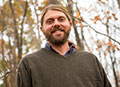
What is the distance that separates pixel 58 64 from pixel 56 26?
1.52ft

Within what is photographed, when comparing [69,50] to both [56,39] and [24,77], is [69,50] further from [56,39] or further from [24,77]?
[24,77]

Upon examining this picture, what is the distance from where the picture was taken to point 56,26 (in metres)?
2.21

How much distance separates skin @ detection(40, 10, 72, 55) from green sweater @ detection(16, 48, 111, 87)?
0.44ft

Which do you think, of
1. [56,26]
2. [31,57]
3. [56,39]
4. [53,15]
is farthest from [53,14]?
[31,57]

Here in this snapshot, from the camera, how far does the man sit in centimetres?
194

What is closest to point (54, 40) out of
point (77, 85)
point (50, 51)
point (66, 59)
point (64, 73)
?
point (50, 51)

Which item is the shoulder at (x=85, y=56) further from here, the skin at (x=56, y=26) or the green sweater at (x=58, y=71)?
the skin at (x=56, y=26)

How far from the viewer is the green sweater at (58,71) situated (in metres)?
1.93

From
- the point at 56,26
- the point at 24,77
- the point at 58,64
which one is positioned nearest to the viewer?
the point at 24,77

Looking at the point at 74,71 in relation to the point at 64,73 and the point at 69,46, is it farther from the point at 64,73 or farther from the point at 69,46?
the point at 69,46

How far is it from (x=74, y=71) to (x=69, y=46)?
1.58 feet

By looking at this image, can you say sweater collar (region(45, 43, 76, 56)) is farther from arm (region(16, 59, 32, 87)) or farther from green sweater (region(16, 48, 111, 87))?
arm (region(16, 59, 32, 87))

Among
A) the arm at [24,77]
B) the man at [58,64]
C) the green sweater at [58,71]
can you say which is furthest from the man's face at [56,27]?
the arm at [24,77]

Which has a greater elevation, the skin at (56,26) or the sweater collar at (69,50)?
the skin at (56,26)
